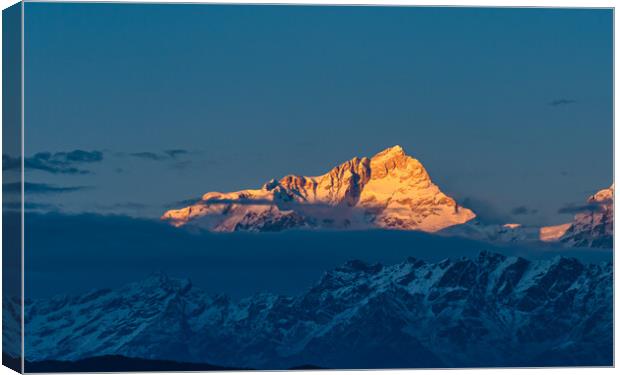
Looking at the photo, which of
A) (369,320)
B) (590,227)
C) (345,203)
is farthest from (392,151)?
(590,227)

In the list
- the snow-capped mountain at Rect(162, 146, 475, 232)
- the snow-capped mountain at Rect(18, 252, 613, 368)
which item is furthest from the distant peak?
the snow-capped mountain at Rect(18, 252, 613, 368)

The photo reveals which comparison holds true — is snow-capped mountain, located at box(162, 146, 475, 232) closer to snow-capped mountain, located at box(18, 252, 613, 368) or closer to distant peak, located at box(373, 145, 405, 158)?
distant peak, located at box(373, 145, 405, 158)

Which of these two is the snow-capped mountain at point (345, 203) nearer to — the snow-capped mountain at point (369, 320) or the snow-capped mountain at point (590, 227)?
the snow-capped mountain at point (369, 320)

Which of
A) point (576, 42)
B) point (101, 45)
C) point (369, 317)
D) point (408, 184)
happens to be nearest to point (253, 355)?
point (369, 317)

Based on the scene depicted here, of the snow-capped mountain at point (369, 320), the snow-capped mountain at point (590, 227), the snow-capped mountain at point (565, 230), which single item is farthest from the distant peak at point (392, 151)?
the snow-capped mountain at point (590, 227)

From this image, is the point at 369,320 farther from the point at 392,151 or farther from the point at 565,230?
the point at 565,230
